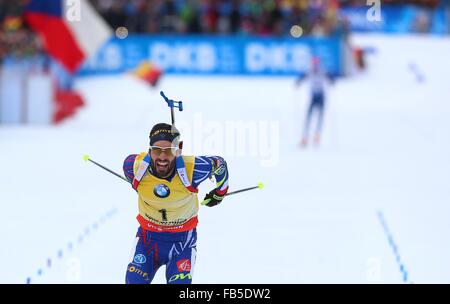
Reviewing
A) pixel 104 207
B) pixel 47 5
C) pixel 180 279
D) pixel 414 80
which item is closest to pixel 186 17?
pixel 414 80

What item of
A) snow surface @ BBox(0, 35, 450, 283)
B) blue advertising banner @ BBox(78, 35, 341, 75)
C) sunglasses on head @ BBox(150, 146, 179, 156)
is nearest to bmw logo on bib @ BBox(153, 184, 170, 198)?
sunglasses on head @ BBox(150, 146, 179, 156)

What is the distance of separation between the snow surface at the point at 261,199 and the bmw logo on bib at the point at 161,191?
→ 0.74 metres

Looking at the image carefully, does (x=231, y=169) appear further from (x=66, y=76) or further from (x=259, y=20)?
(x=259, y=20)

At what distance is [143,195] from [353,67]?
843 inches

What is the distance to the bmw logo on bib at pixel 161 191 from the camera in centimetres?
439

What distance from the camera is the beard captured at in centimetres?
428

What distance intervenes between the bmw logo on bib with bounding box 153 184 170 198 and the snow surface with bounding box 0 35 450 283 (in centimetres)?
74

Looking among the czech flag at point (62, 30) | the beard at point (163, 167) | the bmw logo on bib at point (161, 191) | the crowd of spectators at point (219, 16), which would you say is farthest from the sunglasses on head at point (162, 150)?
the crowd of spectators at point (219, 16)

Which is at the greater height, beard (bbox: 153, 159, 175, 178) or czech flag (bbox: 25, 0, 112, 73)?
czech flag (bbox: 25, 0, 112, 73)

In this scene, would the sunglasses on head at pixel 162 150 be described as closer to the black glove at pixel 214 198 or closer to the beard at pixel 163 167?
the beard at pixel 163 167

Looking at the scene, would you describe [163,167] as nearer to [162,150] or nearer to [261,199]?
[162,150]

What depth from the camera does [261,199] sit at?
9547 mm

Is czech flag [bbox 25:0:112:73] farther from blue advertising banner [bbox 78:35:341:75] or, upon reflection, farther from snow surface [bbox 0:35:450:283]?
blue advertising banner [bbox 78:35:341:75]

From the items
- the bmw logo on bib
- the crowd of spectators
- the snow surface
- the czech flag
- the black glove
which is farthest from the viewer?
the crowd of spectators
